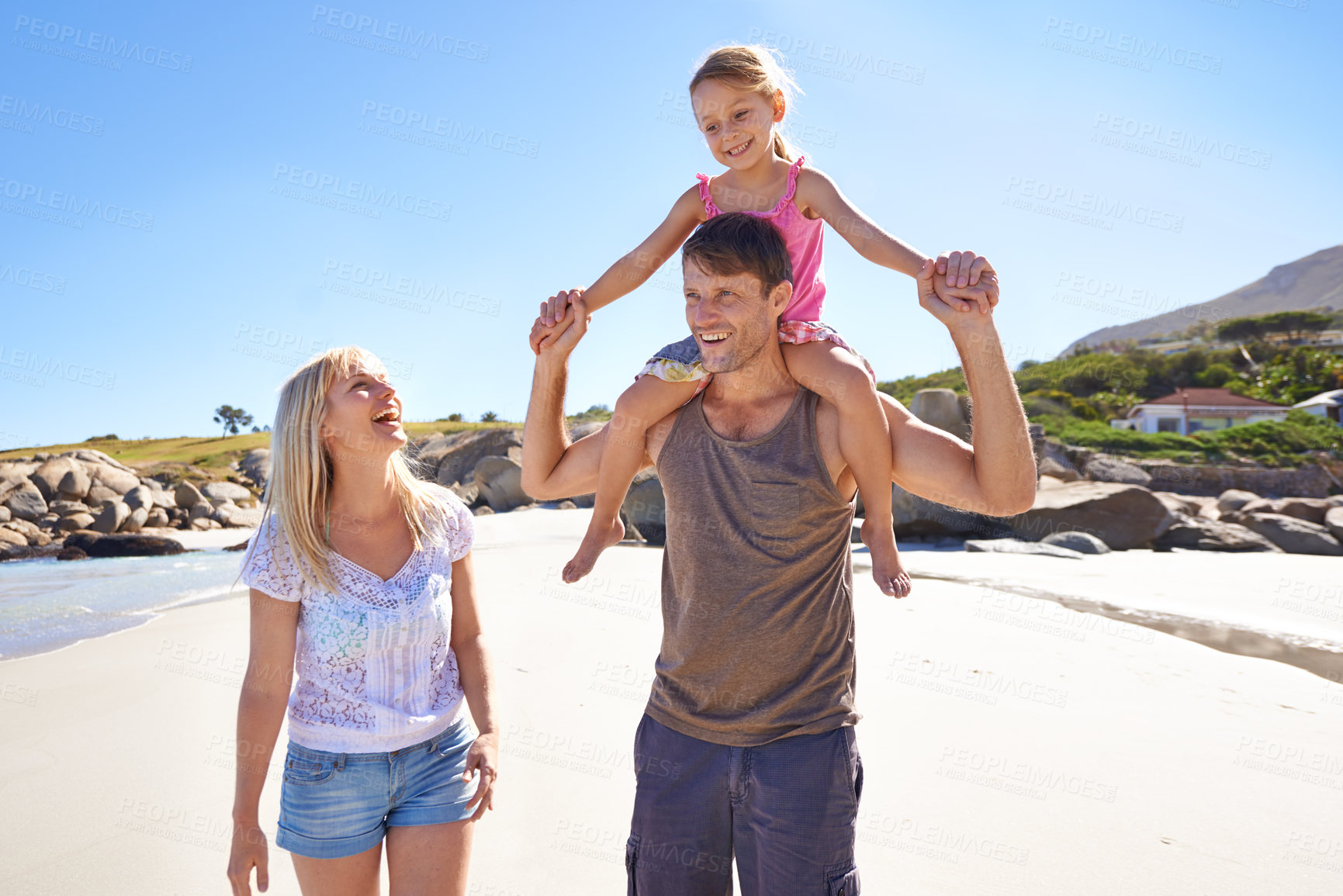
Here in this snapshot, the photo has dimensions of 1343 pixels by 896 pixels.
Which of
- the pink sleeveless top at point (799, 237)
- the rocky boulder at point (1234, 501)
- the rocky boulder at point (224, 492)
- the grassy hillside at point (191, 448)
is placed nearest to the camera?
the pink sleeveless top at point (799, 237)

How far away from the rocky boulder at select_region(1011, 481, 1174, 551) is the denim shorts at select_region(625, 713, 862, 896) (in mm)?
13144

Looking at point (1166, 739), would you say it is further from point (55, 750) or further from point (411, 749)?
point (55, 750)

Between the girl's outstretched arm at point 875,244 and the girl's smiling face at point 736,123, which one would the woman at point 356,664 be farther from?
the girl's outstretched arm at point 875,244

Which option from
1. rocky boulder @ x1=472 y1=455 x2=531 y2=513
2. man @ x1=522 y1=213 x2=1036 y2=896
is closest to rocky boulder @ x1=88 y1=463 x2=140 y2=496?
rocky boulder @ x1=472 y1=455 x2=531 y2=513

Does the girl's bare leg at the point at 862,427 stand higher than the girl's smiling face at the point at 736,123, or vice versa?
the girl's smiling face at the point at 736,123

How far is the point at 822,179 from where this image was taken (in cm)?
268

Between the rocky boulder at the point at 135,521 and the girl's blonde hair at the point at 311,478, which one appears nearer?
the girl's blonde hair at the point at 311,478

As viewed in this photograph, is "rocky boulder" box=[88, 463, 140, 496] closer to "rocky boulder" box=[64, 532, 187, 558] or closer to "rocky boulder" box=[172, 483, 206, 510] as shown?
"rocky boulder" box=[172, 483, 206, 510]

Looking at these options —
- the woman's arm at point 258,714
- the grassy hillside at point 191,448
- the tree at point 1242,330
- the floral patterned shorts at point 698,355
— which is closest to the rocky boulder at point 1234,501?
the floral patterned shorts at point 698,355

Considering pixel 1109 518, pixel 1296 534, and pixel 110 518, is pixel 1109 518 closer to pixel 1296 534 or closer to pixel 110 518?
pixel 1296 534

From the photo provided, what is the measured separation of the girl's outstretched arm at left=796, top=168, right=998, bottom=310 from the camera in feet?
5.87

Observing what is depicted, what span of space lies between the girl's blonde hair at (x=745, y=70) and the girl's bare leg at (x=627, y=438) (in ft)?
3.91

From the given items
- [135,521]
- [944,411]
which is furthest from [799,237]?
[135,521]

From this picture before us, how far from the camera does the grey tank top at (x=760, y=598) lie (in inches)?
73.3
